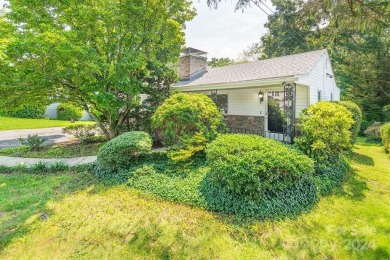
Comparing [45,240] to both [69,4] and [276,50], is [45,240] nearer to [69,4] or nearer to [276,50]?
[69,4]

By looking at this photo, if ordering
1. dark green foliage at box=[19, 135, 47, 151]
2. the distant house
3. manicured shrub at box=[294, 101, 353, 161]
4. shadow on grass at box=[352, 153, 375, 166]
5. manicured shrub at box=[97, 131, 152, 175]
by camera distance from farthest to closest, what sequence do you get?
1. dark green foliage at box=[19, 135, 47, 151]
2. the distant house
3. shadow on grass at box=[352, 153, 375, 166]
4. manicured shrub at box=[97, 131, 152, 175]
5. manicured shrub at box=[294, 101, 353, 161]

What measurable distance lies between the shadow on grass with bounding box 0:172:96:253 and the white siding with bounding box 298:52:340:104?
867 cm

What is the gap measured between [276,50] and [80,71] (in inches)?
955

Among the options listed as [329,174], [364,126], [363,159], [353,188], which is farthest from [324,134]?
[364,126]

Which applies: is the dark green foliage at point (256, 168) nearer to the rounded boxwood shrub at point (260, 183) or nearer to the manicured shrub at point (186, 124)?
the rounded boxwood shrub at point (260, 183)

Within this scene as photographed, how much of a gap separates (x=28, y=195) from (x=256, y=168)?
19.1 ft

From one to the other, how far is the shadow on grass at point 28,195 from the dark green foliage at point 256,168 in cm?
391

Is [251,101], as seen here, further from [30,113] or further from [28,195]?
[30,113]

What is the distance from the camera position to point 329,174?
245 inches

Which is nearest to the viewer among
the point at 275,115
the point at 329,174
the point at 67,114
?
the point at 329,174

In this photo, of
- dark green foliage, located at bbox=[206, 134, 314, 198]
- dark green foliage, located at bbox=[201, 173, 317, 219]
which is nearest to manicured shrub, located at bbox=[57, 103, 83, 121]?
dark green foliage, located at bbox=[206, 134, 314, 198]

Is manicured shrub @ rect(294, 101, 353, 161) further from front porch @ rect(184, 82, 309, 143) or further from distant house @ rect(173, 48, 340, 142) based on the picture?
front porch @ rect(184, 82, 309, 143)

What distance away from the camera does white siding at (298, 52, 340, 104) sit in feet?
32.2

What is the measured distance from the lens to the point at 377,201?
510cm
